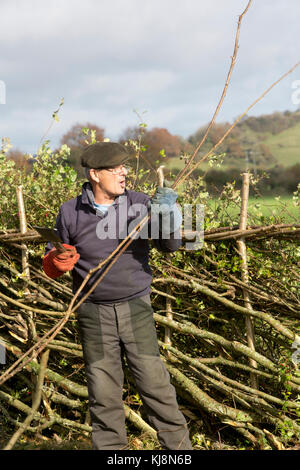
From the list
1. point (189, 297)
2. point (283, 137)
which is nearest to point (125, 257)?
point (189, 297)

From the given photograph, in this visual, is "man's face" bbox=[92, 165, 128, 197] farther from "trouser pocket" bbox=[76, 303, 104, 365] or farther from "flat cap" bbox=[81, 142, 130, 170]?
"trouser pocket" bbox=[76, 303, 104, 365]

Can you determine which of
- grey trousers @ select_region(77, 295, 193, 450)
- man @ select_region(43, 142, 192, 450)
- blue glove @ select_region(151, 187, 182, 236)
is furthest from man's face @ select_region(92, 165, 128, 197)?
grey trousers @ select_region(77, 295, 193, 450)

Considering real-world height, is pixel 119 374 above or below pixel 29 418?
above

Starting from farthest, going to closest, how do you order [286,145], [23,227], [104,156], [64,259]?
[286,145], [23,227], [104,156], [64,259]

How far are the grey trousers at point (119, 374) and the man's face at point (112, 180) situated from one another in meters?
0.64

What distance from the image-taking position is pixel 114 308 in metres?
2.80

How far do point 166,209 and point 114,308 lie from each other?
660 millimetres

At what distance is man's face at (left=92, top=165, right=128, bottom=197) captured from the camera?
112 inches

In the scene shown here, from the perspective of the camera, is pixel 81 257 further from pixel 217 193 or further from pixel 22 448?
pixel 22 448

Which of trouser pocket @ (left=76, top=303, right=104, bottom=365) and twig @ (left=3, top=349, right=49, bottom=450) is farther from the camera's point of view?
trouser pocket @ (left=76, top=303, right=104, bottom=365)

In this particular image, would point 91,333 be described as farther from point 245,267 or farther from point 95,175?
point 245,267

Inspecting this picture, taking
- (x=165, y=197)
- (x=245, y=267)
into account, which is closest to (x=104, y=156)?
(x=165, y=197)

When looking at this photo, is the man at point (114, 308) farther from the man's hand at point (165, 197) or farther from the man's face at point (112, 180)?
the man's hand at point (165, 197)
